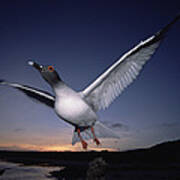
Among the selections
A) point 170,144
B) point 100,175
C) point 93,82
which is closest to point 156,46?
point 93,82

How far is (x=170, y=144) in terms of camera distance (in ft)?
60.8

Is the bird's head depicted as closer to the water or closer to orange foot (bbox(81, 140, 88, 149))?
orange foot (bbox(81, 140, 88, 149))

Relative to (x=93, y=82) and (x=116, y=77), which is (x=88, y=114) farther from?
(x=116, y=77)

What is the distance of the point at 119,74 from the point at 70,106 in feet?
4.96

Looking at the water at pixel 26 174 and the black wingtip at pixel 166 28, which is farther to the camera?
the water at pixel 26 174

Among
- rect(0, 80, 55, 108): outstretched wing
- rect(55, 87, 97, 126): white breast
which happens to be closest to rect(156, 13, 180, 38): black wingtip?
rect(55, 87, 97, 126): white breast

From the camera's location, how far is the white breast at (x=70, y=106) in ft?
13.5

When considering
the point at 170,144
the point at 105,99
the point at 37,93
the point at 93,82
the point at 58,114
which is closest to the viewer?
the point at 58,114

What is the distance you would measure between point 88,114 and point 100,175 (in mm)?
1410

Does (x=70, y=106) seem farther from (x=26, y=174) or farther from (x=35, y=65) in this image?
(x=26, y=174)

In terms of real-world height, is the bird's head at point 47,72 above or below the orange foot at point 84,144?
above

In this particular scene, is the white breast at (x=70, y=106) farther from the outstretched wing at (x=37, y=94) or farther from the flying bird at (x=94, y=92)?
the outstretched wing at (x=37, y=94)

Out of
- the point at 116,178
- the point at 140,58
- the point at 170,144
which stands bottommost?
the point at 116,178

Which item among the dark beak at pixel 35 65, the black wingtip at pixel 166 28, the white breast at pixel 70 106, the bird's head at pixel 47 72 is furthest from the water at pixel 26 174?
the black wingtip at pixel 166 28
